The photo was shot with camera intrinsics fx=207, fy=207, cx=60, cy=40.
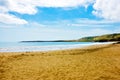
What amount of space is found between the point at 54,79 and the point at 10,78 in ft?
8.90

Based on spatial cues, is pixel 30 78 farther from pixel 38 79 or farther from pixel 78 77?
pixel 78 77

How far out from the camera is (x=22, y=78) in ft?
41.7

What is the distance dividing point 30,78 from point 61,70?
301cm

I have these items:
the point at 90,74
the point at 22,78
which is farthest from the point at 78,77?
the point at 22,78

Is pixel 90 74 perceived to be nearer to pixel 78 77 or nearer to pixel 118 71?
pixel 78 77

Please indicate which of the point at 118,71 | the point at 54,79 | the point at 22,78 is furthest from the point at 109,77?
the point at 22,78

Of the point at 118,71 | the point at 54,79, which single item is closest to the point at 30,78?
the point at 54,79

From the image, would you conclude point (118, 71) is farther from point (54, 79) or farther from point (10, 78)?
point (10, 78)

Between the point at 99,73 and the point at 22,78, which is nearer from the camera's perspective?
the point at 22,78

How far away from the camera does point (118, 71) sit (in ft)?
49.0

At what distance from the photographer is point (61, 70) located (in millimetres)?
15039

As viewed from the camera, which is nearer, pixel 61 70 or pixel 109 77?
pixel 109 77

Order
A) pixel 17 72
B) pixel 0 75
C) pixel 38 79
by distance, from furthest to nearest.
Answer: pixel 17 72 → pixel 0 75 → pixel 38 79

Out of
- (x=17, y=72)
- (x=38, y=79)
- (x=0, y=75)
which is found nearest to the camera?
(x=38, y=79)
